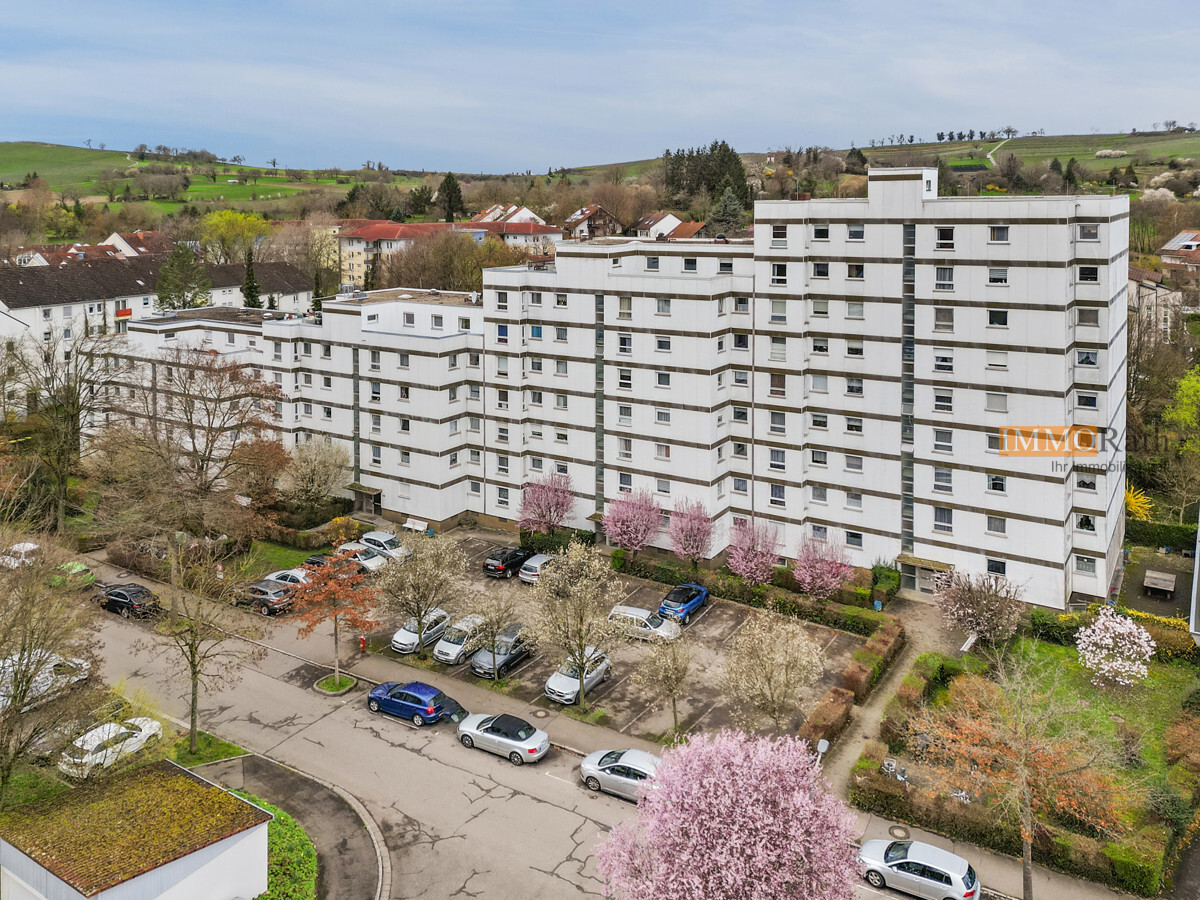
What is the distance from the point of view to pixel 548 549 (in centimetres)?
4866

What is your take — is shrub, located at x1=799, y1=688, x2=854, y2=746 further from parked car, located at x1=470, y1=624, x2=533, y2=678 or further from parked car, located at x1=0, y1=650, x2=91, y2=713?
parked car, located at x1=0, y1=650, x2=91, y2=713

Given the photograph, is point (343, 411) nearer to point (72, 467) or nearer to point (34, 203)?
point (72, 467)

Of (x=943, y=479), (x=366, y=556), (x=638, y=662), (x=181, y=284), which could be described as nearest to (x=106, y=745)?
(x=638, y=662)

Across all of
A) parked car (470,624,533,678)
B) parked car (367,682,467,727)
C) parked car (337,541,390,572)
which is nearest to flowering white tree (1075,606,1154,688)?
parked car (470,624,533,678)

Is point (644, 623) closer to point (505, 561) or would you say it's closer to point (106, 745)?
point (505, 561)

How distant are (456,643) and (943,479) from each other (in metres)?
24.6

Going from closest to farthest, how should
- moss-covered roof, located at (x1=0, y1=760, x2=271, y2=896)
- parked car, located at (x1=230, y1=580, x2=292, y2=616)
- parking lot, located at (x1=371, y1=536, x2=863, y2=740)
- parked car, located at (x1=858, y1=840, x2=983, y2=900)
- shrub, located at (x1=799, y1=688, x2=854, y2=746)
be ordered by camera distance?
1. moss-covered roof, located at (x1=0, y1=760, x2=271, y2=896)
2. parked car, located at (x1=858, y1=840, x2=983, y2=900)
3. shrub, located at (x1=799, y1=688, x2=854, y2=746)
4. parking lot, located at (x1=371, y1=536, x2=863, y2=740)
5. parked car, located at (x1=230, y1=580, x2=292, y2=616)

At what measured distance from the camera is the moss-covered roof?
22172mm

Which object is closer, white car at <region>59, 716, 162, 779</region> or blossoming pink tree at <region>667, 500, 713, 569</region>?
white car at <region>59, 716, 162, 779</region>

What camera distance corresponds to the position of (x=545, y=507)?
4878 cm

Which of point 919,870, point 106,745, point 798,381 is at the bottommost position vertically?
point 919,870

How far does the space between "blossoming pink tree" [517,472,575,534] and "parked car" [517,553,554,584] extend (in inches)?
84.8

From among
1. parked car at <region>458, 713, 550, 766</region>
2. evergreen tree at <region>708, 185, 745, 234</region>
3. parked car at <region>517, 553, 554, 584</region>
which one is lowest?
parked car at <region>458, 713, 550, 766</region>

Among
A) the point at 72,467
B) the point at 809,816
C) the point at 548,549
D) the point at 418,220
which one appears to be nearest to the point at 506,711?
the point at 548,549
